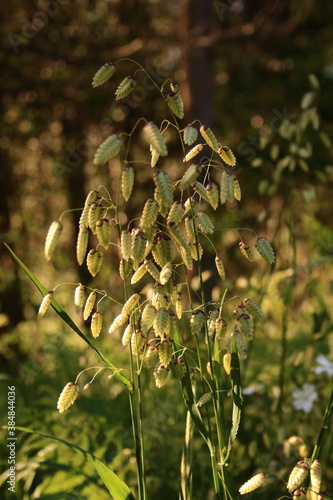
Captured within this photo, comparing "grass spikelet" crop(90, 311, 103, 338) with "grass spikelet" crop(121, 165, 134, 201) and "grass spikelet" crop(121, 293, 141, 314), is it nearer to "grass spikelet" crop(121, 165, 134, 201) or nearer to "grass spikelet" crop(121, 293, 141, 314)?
"grass spikelet" crop(121, 293, 141, 314)

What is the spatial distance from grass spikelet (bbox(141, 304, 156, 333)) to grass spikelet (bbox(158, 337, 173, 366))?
0.04 metres

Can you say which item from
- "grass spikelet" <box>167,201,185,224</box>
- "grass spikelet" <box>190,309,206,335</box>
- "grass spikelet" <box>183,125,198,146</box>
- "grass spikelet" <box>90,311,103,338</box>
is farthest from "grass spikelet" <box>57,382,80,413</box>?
"grass spikelet" <box>183,125,198,146</box>

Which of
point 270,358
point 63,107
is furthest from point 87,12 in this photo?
point 270,358

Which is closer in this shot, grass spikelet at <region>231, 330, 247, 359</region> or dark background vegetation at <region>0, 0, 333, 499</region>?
grass spikelet at <region>231, 330, 247, 359</region>

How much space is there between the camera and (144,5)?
554 cm

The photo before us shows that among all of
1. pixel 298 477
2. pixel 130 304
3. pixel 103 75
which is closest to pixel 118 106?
pixel 103 75

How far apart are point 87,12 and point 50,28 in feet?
1.76

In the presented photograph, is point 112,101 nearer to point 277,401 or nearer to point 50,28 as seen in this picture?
point 50,28

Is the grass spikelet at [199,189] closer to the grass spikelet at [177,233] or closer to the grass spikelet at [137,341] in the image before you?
the grass spikelet at [177,233]

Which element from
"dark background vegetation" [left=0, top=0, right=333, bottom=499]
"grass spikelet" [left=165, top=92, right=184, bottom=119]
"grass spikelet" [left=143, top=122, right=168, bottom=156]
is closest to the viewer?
"grass spikelet" [left=143, top=122, right=168, bottom=156]

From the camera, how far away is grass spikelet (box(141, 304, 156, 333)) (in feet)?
3.24

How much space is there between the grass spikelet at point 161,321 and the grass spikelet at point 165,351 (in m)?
0.04

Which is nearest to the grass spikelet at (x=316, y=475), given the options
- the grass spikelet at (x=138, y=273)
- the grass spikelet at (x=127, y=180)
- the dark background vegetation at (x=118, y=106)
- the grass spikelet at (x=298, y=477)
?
the grass spikelet at (x=298, y=477)

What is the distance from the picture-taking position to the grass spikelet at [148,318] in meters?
0.99
